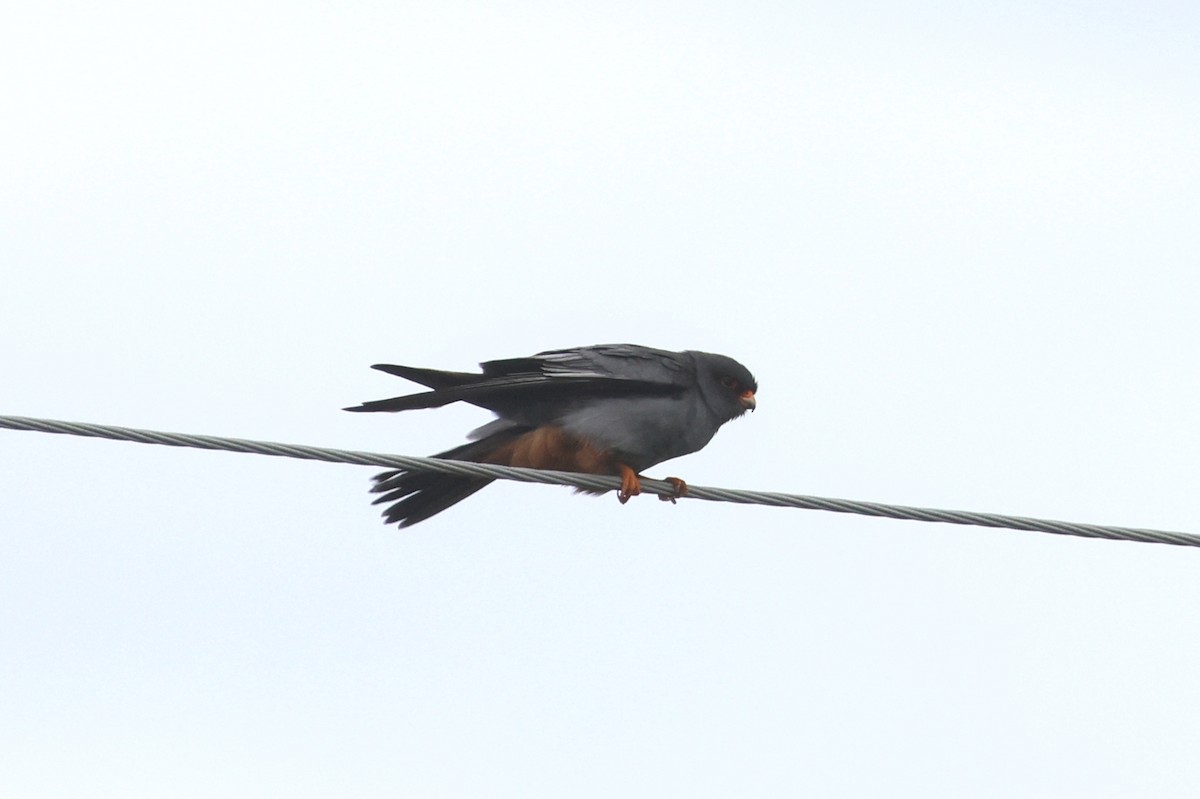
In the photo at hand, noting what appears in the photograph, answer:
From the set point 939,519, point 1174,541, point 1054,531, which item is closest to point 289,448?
point 939,519

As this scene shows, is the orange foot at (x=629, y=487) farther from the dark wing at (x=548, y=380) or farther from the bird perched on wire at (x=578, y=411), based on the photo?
the dark wing at (x=548, y=380)

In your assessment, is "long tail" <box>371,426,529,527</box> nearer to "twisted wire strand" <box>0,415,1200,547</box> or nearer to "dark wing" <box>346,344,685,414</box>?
"dark wing" <box>346,344,685,414</box>

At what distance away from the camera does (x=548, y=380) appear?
8.73 m

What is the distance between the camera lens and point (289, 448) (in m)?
6.35

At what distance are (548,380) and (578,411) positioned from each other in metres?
0.29

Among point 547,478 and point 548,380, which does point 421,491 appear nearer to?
point 548,380

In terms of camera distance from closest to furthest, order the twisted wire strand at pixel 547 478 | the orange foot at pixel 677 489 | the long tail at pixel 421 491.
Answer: the twisted wire strand at pixel 547 478 → the orange foot at pixel 677 489 → the long tail at pixel 421 491

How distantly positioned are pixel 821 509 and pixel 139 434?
2610 mm

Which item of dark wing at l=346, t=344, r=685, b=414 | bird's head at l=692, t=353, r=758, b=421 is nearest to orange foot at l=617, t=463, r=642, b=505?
dark wing at l=346, t=344, r=685, b=414

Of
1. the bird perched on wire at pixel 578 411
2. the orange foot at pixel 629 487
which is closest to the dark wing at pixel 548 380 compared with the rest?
the bird perched on wire at pixel 578 411

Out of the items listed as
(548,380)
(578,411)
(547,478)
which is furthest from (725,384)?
(547,478)

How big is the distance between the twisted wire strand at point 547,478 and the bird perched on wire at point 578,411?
1.30 meters

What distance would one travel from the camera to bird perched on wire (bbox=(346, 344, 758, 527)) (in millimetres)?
8680

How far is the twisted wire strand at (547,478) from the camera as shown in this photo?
612cm
